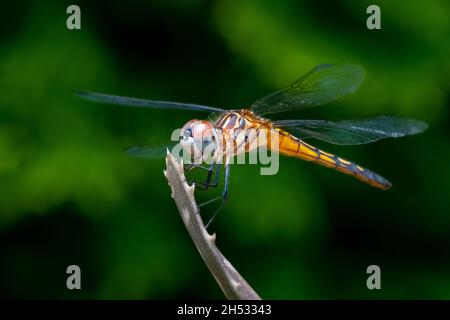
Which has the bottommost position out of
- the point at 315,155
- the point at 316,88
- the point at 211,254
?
the point at 211,254

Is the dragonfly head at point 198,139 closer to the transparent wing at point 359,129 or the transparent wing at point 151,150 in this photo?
the transparent wing at point 151,150

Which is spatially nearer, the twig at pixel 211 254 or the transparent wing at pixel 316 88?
the twig at pixel 211 254

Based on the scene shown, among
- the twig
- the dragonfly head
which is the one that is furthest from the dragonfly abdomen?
the twig

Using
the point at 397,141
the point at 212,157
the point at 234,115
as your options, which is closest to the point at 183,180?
the point at 212,157

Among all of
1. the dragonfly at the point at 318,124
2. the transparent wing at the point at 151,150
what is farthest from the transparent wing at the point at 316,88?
the transparent wing at the point at 151,150

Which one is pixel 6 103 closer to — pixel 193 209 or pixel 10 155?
pixel 10 155

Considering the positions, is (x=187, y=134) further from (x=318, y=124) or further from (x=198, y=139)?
(x=318, y=124)

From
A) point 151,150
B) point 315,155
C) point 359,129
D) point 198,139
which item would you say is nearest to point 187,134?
point 198,139
